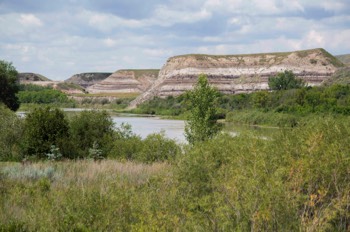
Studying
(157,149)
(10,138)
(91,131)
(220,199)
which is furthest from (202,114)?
(220,199)

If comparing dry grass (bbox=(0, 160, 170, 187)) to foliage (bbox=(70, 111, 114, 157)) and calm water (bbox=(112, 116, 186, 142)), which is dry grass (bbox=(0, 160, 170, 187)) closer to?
foliage (bbox=(70, 111, 114, 157))

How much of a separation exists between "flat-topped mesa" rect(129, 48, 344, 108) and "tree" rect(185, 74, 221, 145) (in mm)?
112363

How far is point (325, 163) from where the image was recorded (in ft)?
35.3

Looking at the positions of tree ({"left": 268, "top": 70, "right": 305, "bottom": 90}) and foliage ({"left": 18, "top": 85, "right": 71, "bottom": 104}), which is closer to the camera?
tree ({"left": 268, "top": 70, "right": 305, "bottom": 90})

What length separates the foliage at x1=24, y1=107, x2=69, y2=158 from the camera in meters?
24.2

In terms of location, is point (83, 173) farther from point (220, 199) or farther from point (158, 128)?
point (158, 128)

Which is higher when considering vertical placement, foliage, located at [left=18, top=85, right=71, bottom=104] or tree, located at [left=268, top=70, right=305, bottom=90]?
tree, located at [left=268, top=70, right=305, bottom=90]

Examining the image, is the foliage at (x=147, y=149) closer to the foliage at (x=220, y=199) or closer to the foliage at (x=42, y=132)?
the foliage at (x=42, y=132)

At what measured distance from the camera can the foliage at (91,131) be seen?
25.5 meters

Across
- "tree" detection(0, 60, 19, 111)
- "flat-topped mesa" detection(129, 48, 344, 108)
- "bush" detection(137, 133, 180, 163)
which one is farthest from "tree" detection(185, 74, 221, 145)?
"flat-topped mesa" detection(129, 48, 344, 108)

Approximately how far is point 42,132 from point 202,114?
347 inches

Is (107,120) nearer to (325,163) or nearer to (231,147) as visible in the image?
(231,147)

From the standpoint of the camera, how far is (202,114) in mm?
27609

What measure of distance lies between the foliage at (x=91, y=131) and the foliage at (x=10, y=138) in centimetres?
277
